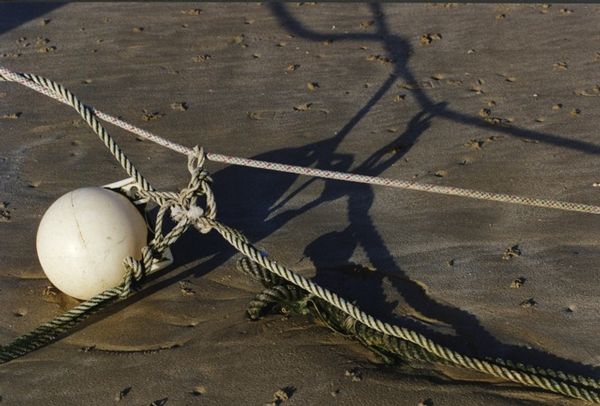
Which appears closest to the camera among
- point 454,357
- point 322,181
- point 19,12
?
point 454,357

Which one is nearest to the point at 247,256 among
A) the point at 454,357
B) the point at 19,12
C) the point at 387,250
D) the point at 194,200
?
the point at 194,200

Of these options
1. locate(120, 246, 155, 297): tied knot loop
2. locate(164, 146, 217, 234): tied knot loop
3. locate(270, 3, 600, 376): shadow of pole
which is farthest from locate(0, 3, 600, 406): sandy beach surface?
locate(164, 146, 217, 234): tied knot loop

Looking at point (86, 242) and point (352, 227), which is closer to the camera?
point (86, 242)

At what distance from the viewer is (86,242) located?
4516 millimetres

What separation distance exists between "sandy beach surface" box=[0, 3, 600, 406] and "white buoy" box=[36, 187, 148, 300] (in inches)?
7.7

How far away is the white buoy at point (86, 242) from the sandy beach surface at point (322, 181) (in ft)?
0.64

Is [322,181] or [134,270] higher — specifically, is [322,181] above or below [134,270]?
above

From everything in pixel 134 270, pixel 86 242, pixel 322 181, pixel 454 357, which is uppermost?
pixel 322 181

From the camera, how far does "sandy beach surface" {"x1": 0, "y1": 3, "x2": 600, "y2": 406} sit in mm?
4270

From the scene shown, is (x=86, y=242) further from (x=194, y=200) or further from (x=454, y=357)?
(x=454, y=357)

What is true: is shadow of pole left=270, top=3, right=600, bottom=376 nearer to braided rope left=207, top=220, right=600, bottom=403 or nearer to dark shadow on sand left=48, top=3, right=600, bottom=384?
dark shadow on sand left=48, top=3, right=600, bottom=384

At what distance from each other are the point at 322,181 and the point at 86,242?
1.73 metres

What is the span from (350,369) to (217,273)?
108 cm

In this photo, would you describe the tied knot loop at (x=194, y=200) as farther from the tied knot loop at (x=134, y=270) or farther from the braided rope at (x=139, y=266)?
the tied knot loop at (x=134, y=270)
